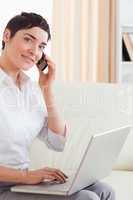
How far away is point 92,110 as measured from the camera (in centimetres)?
238

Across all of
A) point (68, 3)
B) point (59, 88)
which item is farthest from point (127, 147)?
point (68, 3)

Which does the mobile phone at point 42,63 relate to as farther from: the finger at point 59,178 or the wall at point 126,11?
the wall at point 126,11

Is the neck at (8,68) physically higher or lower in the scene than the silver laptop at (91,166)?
higher

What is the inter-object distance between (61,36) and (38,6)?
1.22ft

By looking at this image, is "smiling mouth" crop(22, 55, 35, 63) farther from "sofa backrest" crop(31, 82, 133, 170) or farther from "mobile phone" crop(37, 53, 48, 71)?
"sofa backrest" crop(31, 82, 133, 170)

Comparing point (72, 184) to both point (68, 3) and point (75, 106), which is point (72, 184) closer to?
point (75, 106)

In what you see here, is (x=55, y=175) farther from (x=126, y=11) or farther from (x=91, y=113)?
(x=126, y=11)

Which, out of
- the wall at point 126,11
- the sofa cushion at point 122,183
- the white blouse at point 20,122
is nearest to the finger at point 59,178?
the white blouse at point 20,122

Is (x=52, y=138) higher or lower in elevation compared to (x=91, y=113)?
higher

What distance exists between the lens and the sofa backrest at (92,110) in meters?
2.36

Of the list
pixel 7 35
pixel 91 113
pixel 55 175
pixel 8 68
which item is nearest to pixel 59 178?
pixel 55 175

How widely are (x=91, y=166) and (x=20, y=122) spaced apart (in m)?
0.33

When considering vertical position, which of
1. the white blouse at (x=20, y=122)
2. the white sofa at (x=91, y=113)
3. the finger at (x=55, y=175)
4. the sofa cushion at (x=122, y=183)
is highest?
the white blouse at (x=20, y=122)

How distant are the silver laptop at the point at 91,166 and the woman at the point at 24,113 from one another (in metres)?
0.03
